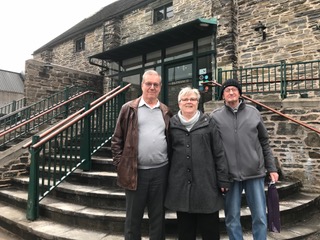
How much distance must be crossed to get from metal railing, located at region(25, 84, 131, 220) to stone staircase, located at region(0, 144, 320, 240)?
169 millimetres

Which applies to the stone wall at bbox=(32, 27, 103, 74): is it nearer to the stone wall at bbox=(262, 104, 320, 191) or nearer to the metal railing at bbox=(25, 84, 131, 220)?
the metal railing at bbox=(25, 84, 131, 220)

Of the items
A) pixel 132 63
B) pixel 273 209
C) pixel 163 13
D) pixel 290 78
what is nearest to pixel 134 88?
pixel 132 63

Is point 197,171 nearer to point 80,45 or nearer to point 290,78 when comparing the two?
point 290,78

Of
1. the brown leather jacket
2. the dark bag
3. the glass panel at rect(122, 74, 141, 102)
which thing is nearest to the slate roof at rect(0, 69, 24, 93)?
the glass panel at rect(122, 74, 141, 102)

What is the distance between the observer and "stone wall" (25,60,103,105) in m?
10.3

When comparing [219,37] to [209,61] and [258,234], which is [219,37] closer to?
[209,61]

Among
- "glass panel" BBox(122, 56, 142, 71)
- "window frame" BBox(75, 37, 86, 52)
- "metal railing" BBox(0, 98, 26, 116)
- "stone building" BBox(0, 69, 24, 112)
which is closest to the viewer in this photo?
"metal railing" BBox(0, 98, 26, 116)

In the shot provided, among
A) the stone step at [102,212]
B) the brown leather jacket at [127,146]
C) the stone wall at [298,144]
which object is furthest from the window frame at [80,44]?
the brown leather jacket at [127,146]

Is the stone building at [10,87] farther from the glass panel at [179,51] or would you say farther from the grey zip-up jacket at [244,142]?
the grey zip-up jacket at [244,142]

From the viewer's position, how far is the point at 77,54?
48.0 feet

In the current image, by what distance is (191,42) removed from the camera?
30.3ft

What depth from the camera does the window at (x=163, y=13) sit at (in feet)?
35.9

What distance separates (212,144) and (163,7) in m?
10.3

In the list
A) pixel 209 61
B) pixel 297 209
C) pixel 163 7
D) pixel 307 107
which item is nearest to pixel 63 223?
pixel 297 209
